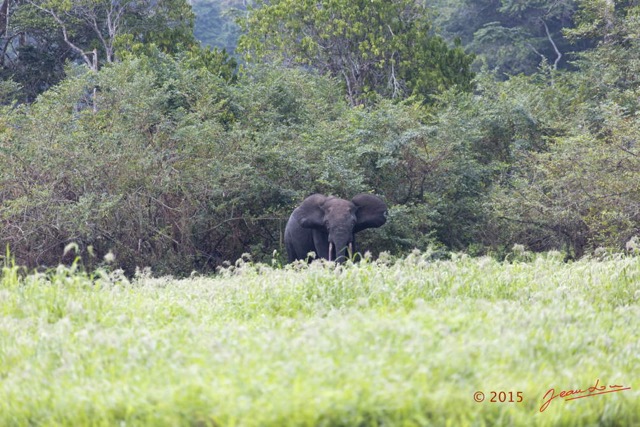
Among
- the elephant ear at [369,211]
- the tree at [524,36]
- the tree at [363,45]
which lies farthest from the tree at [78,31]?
the elephant ear at [369,211]

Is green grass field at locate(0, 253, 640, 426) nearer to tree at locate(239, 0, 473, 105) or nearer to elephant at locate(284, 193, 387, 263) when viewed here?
elephant at locate(284, 193, 387, 263)

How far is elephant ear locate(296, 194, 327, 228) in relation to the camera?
55.7 feet

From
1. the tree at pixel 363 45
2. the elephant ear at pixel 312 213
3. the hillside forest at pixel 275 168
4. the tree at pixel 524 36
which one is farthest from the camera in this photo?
the tree at pixel 524 36

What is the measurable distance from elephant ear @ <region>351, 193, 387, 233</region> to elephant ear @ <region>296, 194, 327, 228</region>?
1.95 feet

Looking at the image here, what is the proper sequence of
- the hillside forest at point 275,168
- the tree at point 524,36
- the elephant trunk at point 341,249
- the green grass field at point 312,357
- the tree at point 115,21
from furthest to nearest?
the tree at point 524,36 → the tree at point 115,21 → the hillside forest at point 275,168 → the elephant trunk at point 341,249 → the green grass field at point 312,357

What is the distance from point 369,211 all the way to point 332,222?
2.79ft

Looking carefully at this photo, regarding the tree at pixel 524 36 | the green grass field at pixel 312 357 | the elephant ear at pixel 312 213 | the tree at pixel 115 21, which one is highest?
the green grass field at pixel 312 357

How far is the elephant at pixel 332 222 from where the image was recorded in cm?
1655

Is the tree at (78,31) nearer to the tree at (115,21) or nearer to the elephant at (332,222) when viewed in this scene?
the tree at (115,21)

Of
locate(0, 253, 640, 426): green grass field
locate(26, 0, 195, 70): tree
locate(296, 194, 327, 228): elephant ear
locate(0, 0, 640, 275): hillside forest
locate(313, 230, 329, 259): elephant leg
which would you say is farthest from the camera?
locate(26, 0, 195, 70): tree

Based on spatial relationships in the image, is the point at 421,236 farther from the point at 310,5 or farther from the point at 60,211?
the point at 310,5

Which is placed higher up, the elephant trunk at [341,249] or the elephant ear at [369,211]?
the elephant ear at [369,211]

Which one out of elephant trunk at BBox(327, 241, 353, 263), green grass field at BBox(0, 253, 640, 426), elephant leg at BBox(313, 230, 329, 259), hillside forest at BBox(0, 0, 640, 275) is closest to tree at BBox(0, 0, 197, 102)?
hillside forest at BBox(0, 0, 640, 275)

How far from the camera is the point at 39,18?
33.0 meters
